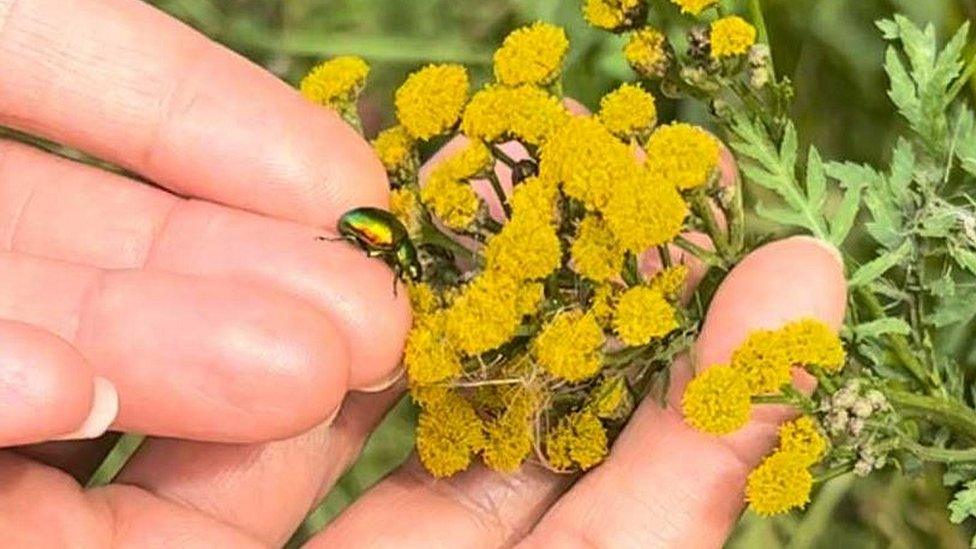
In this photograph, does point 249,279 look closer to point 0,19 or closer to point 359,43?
point 0,19

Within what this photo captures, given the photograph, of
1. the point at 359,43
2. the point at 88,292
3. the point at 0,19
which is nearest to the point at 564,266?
the point at 88,292

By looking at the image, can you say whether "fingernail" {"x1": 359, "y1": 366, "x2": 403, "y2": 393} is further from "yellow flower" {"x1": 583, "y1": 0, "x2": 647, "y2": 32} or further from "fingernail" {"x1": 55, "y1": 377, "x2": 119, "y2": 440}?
"yellow flower" {"x1": 583, "y1": 0, "x2": 647, "y2": 32}

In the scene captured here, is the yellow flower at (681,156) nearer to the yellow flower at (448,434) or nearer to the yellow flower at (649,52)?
the yellow flower at (649,52)

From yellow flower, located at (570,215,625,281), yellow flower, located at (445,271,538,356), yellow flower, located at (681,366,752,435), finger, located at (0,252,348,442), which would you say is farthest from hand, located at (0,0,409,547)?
yellow flower, located at (681,366,752,435)

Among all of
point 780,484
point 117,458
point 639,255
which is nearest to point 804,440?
point 780,484

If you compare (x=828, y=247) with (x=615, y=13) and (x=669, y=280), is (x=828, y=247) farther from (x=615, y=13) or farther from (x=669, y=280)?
(x=615, y=13)

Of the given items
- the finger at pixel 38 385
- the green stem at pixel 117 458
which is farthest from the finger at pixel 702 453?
the green stem at pixel 117 458

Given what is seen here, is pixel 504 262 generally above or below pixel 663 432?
above
